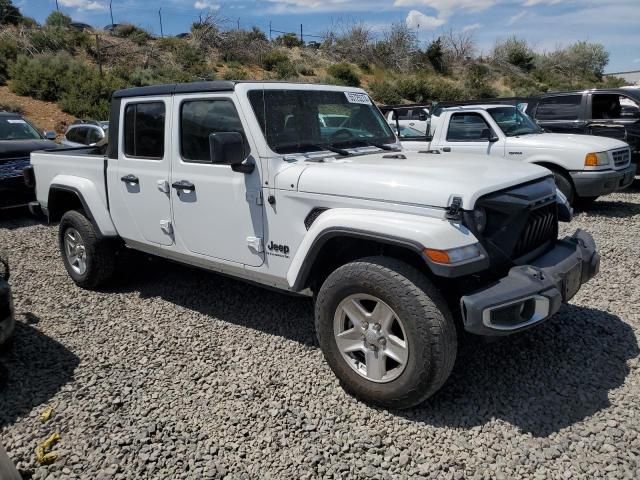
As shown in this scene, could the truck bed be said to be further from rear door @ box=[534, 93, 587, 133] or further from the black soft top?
rear door @ box=[534, 93, 587, 133]

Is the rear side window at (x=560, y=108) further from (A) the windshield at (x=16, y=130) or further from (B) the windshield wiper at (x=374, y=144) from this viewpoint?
(A) the windshield at (x=16, y=130)

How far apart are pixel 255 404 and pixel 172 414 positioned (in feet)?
1.63

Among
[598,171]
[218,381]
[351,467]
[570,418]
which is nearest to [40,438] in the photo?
[218,381]

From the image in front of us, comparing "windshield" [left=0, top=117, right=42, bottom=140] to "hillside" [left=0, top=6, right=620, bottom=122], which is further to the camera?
"hillside" [left=0, top=6, right=620, bottom=122]

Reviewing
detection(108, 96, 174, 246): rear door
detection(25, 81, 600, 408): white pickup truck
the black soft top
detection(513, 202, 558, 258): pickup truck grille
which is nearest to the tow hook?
detection(25, 81, 600, 408): white pickup truck

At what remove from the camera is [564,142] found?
25.4 feet

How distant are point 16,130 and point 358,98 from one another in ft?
24.7

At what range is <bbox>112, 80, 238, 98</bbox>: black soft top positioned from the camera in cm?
368

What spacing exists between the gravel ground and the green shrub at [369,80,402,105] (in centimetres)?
2683

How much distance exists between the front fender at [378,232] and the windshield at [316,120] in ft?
2.48

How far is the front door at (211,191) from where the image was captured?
3559mm

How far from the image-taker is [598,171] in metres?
7.48

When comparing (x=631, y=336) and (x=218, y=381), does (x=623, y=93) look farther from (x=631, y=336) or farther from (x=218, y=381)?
(x=218, y=381)

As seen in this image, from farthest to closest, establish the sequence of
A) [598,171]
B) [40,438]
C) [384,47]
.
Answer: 1. [384,47]
2. [598,171]
3. [40,438]
